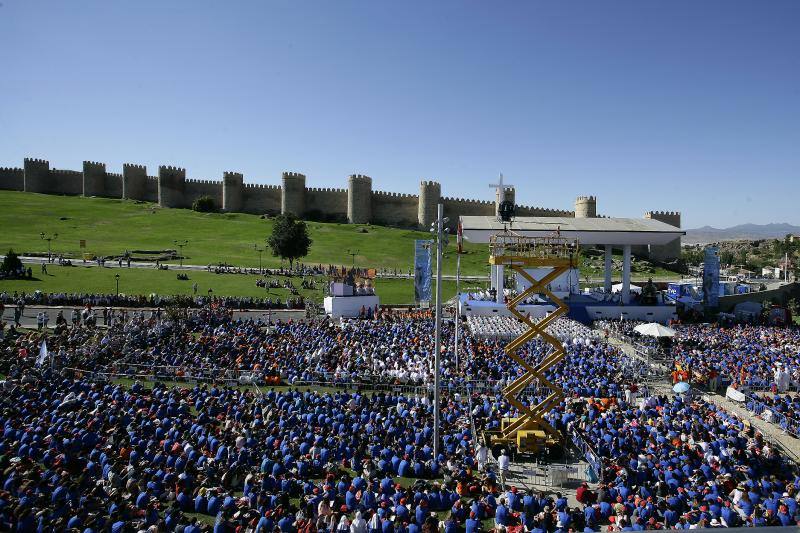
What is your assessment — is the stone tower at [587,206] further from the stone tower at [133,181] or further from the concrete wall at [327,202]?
the stone tower at [133,181]

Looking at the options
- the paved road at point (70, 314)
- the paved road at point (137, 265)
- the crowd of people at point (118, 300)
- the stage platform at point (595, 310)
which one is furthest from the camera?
the paved road at point (137, 265)

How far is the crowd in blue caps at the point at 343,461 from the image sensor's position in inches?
395

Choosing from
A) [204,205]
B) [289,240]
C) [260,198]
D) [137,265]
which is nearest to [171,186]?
[204,205]

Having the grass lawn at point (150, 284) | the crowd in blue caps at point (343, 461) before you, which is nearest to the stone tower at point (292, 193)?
the grass lawn at point (150, 284)

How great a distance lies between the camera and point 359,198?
94.1 meters

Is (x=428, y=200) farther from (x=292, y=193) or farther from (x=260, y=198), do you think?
(x=260, y=198)

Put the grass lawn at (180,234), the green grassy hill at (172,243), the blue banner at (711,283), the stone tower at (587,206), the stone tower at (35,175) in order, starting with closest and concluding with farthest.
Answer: the blue banner at (711,283)
the green grassy hill at (172,243)
the grass lawn at (180,234)
the stone tower at (587,206)
the stone tower at (35,175)

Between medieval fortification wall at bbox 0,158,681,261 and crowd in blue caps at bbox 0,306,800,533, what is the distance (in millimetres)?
72248

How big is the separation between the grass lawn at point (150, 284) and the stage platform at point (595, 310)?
7924 millimetres

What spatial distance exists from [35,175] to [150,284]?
81595mm

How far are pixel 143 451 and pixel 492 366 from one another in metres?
13.2

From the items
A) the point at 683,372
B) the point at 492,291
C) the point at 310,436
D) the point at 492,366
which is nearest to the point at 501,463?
the point at 310,436

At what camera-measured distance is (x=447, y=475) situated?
1292cm

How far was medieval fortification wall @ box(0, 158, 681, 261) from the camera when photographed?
307ft
